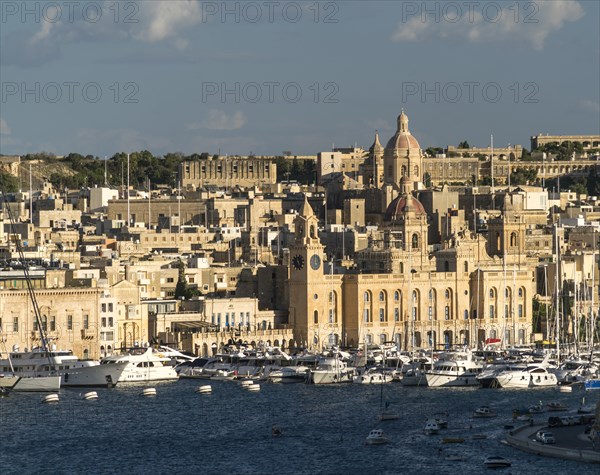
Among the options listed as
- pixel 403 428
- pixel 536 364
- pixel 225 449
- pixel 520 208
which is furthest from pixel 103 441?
pixel 520 208

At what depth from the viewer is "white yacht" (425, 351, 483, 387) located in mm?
107062

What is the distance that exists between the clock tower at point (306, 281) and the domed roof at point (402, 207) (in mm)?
13883

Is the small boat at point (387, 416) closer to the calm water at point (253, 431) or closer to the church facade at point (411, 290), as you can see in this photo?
the calm water at point (253, 431)

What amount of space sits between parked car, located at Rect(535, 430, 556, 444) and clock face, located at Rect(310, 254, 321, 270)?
43960 millimetres

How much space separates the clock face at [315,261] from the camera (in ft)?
403

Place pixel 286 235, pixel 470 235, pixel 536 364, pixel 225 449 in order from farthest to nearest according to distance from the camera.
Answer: pixel 286 235 → pixel 470 235 → pixel 536 364 → pixel 225 449

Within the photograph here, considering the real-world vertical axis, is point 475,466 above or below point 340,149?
below

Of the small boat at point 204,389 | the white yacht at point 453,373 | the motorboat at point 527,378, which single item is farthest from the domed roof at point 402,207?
the small boat at point 204,389

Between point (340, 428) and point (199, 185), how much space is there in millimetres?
96546

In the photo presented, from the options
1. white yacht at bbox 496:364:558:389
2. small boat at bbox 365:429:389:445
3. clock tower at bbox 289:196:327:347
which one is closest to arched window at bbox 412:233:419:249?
clock tower at bbox 289:196:327:347

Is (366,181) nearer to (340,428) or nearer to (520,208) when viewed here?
(520,208)

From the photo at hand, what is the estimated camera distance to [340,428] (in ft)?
294

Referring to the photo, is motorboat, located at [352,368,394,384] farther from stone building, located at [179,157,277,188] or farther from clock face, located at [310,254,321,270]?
stone building, located at [179,157,277,188]

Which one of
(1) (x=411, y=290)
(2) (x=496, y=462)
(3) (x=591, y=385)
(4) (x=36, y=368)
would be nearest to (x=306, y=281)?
(1) (x=411, y=290)
